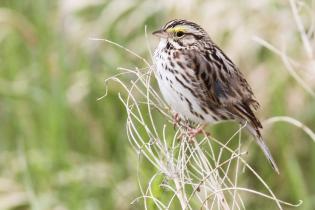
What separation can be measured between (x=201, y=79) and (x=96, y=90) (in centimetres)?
250

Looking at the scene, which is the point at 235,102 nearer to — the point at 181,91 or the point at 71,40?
the point at 181,91

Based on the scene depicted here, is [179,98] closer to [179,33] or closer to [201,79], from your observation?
[201,79]

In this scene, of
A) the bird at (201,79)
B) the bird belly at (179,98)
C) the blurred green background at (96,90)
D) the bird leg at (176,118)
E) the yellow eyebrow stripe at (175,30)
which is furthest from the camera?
the blurred green background at (96,90)

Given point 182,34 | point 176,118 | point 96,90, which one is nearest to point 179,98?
point 176,118

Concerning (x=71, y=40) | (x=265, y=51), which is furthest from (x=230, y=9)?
(x=71, y=40)

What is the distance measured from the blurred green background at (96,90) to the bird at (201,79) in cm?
156

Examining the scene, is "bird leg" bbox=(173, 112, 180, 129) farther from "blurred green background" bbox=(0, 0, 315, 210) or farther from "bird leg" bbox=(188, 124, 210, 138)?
"blurred green background" bbox=(0, 0, 315, 210)

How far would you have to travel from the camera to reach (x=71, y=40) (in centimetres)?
772

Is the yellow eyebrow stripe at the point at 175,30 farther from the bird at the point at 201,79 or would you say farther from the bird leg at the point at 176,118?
the bird leg at the point at 176,118

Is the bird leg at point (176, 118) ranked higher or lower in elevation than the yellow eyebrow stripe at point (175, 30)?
lower

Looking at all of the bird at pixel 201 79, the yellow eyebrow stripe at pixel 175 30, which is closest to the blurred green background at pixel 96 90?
the bird at pixel 201 79

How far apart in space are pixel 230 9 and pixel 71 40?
1.17m

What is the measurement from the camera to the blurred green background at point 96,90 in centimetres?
661

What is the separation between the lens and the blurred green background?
661 centimetres
